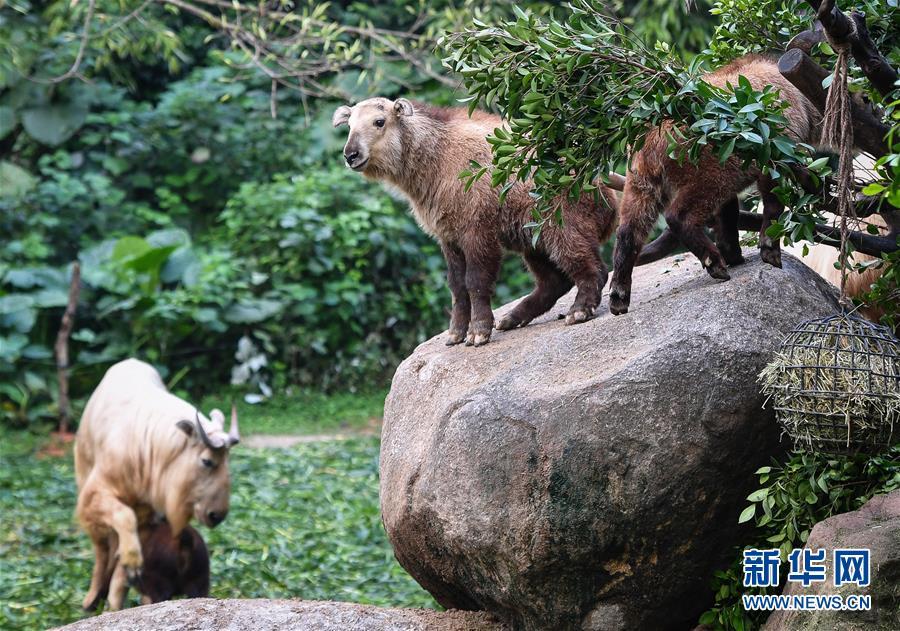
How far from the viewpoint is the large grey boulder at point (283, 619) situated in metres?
4.59

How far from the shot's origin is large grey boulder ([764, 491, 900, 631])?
3.54 metres

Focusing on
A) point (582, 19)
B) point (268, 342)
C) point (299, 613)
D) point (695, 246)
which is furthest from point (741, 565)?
point (268, 342)

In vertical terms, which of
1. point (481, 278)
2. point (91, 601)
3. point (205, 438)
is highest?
point (481, 278)

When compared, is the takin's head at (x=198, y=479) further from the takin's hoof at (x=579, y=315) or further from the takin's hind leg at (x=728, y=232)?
the takin's hind leg at (x=728, y=232)

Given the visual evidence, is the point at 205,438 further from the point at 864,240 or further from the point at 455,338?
the point at 864,240

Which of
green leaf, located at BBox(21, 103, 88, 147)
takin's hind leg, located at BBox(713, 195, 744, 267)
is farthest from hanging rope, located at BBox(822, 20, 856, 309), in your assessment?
green leaf, located at BBox(21, 103, 88, 147)

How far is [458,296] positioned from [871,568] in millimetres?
2400

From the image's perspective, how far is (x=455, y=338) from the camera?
522 centimetres

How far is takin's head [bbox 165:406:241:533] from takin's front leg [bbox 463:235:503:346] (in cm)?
240

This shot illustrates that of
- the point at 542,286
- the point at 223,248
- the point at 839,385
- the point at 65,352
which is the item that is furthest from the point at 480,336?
the point at 223,248

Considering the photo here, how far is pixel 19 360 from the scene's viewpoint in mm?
11008

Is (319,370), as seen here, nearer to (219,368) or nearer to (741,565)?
(219,368)

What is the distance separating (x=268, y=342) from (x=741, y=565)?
8.32 meters

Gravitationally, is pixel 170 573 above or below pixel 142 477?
below
